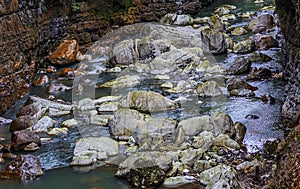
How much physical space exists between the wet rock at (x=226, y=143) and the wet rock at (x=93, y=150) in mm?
1516

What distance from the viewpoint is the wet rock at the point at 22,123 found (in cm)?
731

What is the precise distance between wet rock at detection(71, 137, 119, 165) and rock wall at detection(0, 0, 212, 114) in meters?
2.88

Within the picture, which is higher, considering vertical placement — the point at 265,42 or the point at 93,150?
the point at 265,42

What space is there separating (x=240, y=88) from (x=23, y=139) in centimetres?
443

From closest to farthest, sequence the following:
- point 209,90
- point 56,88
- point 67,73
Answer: point 209,90
point 56,88
point 67,73

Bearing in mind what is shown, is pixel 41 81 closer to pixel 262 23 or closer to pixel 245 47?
pixel 245 47

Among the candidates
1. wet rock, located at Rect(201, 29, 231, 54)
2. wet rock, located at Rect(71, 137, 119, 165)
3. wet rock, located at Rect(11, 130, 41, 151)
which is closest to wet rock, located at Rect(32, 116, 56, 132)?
wet rock, located at Rect(11, 130, 41, 151)

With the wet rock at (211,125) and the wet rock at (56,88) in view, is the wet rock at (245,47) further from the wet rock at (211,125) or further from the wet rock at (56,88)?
the wet rock at (211,125)

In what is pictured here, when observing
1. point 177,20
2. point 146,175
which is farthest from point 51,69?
point 146,175

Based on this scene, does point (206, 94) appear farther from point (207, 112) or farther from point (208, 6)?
point (208, 6)

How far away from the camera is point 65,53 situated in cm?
1166

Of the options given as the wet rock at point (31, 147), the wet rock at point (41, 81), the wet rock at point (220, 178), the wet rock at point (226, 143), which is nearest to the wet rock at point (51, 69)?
the wet rock at point (41, 81)

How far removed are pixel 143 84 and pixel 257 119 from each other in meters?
3.28

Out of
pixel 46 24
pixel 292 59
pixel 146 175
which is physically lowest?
pixel 146 175
